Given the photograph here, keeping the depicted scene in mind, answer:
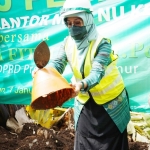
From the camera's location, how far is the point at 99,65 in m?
3.06

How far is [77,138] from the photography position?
3.62m

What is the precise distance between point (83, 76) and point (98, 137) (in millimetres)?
532

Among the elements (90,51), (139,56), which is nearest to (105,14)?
(139,56)

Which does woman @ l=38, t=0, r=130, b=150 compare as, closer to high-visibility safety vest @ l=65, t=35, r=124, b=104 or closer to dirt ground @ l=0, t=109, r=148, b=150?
high-visibility safety vest @ l=65, t=35, r=124, b=104

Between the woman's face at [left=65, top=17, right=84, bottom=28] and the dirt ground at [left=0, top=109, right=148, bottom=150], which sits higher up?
the woman's face at [left=65, top=17, right=84, bottom=28]

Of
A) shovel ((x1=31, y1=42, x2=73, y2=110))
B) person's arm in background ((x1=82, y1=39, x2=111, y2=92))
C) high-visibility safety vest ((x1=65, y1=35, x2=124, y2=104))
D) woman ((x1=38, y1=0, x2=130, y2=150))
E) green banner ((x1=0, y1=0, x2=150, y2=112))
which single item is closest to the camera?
shovel ((x1=31, y1=42, x2=73, y2=110))

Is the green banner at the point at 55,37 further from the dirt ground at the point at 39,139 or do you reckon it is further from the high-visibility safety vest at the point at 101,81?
the high-visibility safety vest at the point at 101,81

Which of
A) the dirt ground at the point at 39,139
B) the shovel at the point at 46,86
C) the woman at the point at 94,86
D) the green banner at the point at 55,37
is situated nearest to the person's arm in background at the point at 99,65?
the woman at the point at 94,86

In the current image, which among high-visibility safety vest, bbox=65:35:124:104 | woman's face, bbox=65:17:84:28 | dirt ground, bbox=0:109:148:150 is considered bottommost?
dirt ground, bbox=0:109:148:150

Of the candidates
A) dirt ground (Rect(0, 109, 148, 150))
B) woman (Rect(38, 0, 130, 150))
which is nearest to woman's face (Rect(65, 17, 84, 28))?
woman (Rect(38, 0, 130, 150))

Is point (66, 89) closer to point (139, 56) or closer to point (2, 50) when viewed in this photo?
point (139, 56)

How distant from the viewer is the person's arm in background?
2.97 metres

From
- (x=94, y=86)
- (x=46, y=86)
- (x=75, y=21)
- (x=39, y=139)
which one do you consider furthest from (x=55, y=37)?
(x=46, y=86)

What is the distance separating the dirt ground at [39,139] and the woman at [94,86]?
1.01m
